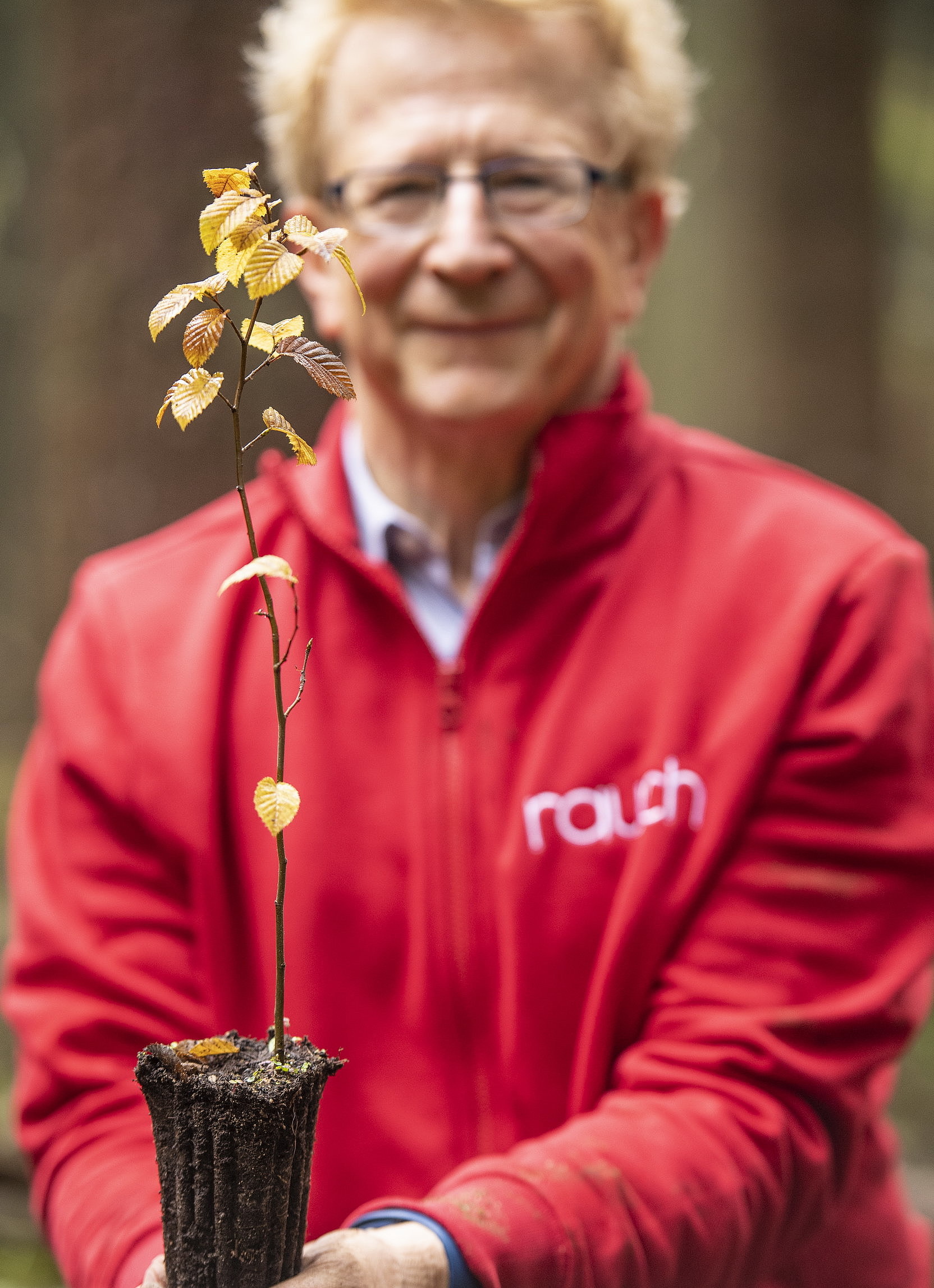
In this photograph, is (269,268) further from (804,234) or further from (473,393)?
(804,234)

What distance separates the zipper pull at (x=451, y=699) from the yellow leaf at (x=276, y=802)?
24.7 inches

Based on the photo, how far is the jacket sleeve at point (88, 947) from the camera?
155 centimetres

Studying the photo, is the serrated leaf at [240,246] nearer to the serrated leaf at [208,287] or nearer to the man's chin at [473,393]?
the serrated leaf at [208,287]

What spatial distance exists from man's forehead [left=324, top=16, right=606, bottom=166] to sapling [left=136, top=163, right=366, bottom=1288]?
0.60 meters

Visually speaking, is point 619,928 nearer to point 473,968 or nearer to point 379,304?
point 473,968

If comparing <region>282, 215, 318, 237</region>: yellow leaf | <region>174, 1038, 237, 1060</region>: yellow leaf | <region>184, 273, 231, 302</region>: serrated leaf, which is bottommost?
<region>174, 1038, 237, 1060</region>: yellow leaf

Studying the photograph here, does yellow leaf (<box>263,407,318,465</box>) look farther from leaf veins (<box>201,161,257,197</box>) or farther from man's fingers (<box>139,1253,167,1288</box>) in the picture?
man's fingers (<box>139,1253,167,1288</box>)

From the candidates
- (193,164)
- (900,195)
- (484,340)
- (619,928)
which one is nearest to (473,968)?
(619,928)

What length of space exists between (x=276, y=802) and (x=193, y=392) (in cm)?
34

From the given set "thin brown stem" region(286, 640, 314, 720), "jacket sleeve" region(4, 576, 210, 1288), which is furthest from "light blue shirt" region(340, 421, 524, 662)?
"thin brown stem" region(286, 640, 314, 720)

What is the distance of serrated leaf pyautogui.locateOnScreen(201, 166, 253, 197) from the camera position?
39.6 inches

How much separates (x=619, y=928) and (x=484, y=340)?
0.79 metres

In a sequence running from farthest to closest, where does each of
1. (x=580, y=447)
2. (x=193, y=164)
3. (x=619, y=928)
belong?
(x=193, y=164)
(x=580, y=447)
(x=619, y=928)

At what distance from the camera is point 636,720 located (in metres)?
1.68
